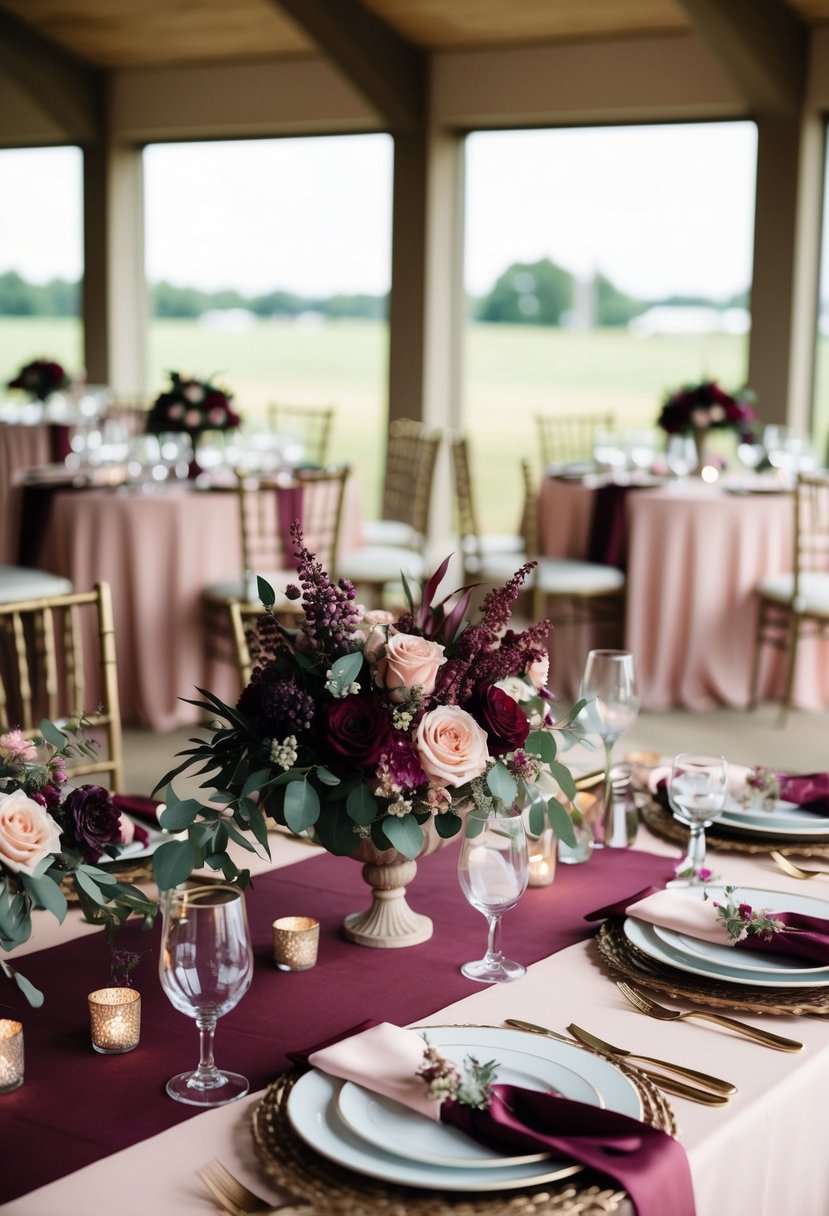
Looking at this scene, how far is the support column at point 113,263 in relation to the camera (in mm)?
10258

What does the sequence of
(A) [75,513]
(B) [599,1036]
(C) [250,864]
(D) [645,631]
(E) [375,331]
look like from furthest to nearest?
(E) [375,331]
(D) [645,631]
(A) [75,513]
(C) [250,864]
(B) [599,1036]

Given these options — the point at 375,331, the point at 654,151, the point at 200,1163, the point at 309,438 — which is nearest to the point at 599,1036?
the point at 200,1163

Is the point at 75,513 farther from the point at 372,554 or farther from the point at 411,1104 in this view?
the point at 411,1104

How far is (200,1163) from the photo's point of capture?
1.24 metres

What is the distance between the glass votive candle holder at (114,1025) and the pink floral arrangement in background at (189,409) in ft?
16.1

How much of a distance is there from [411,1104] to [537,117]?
26.0ft

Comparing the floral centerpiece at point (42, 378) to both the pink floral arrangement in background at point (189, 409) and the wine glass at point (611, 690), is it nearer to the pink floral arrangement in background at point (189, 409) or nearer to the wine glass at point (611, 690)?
the pink floral arrangement in background at point (189, 409)

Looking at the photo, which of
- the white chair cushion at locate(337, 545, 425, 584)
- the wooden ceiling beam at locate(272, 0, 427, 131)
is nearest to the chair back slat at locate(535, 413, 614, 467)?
the white chair cushion at locate(337, 545, 425, 584)

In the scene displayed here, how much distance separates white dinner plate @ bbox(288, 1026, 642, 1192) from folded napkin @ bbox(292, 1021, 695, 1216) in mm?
16

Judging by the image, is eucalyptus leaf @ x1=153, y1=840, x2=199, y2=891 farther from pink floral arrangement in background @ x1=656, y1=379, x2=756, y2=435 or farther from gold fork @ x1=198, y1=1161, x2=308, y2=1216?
pink floral arrangement in background @ x1=656, y1=379, x2=756, y2=435

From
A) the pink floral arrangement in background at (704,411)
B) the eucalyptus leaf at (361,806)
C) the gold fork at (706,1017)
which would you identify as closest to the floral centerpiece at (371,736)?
the eucalyptus leaf at (361,806)

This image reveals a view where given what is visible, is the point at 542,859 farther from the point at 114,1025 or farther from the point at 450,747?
the point at 114,1025

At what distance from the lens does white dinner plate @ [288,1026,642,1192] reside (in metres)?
1.17

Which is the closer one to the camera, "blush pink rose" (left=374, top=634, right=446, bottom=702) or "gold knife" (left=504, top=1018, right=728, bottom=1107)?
"gold knife" (left=504, top=1018, right=728, bottom=1107)
